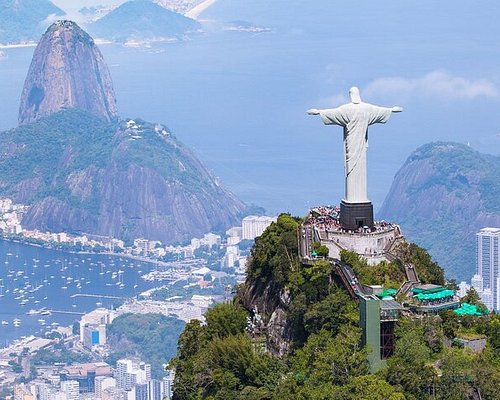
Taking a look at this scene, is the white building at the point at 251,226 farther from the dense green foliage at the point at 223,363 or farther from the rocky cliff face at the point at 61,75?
the dense green foliage at the point at 223,363

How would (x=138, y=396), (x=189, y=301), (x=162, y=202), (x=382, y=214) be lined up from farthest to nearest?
1. (x=162, y=202)
2. (x=382, y=214)
3. (x=189, y=301)
4. (x=138, y=396)

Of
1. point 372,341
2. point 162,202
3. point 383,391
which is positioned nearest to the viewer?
point 383,391

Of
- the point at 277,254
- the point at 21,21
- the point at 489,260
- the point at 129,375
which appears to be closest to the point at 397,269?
the point at 277,254

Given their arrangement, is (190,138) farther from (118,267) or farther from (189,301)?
(189,301)

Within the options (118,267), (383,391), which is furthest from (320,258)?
(118,267)

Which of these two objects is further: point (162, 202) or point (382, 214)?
point (162, 202)

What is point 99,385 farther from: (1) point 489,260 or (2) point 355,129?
(2) point 355,129
